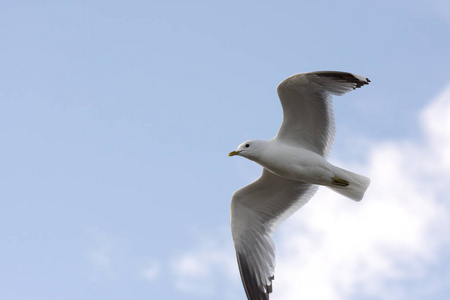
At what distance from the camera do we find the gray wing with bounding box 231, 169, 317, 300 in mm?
9766

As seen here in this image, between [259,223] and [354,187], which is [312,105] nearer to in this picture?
[354,187]

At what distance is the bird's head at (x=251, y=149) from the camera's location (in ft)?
29.7

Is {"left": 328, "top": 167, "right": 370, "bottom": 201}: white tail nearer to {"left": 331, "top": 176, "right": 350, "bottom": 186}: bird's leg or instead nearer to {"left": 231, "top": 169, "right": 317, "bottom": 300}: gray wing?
{"left": 331, "top": 176, "right": 350, "bottom": 186}: bird's leg

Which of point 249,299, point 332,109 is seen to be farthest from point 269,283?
point 332,109

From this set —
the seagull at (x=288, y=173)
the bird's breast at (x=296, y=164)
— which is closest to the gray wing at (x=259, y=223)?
the seagull at (x=288, y=173)

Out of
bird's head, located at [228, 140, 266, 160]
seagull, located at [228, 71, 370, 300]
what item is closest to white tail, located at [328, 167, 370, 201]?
seagull, located at [228, 71, 370, 300]

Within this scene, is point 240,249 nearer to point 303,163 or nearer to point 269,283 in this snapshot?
point 269,283

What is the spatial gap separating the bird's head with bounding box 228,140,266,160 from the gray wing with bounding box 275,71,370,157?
1.41ft

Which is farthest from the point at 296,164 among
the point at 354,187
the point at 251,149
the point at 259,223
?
the point at 259,223

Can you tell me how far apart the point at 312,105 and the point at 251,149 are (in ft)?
3.37

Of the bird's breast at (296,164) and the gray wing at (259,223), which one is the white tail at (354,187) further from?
the gray wing at (259,223)

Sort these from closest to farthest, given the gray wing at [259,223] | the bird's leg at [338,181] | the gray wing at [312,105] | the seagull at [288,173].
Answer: the gray wing at [312,105] < the seagull at [288,173] < the bird's leg at [338,181] < the gray wing at [259,223]

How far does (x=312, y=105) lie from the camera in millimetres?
9164

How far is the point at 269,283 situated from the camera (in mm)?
9797
